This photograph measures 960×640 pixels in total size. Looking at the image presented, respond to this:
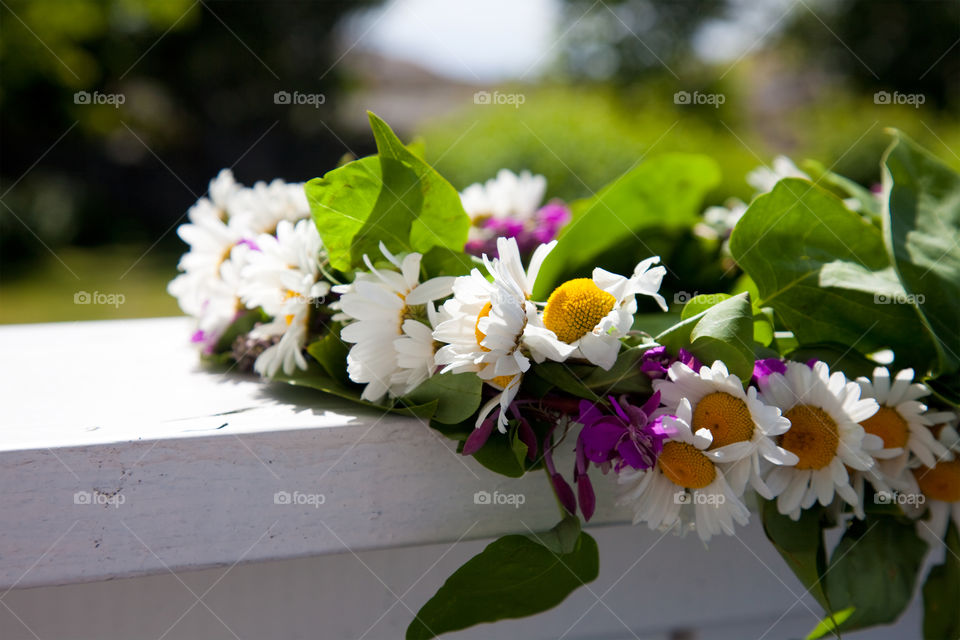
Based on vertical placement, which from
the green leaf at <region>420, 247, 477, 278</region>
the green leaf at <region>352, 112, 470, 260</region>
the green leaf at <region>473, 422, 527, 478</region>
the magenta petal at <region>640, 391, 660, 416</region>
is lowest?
the green leaf at <region>473, 422, 527, 478</region>

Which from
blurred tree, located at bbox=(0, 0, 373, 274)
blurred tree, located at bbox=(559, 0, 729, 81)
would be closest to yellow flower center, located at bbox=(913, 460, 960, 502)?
blurred tree, located at bbox=(0, 0, 373, 274)

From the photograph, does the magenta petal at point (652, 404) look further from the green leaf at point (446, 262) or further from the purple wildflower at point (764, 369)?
the green leaf at point (446, 262)

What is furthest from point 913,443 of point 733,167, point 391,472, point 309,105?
point 309,105

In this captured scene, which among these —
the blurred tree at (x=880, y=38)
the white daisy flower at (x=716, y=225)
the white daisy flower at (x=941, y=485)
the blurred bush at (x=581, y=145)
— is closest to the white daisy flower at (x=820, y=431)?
the white daisy flower at (x=941, y=485)

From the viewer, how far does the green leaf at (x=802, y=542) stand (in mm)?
619

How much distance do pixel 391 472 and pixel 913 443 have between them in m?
0.42

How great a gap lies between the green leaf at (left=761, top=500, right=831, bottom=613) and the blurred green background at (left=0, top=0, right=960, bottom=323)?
7.93 feet

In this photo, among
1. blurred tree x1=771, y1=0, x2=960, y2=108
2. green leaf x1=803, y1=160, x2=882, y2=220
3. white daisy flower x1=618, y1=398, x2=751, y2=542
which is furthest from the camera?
blurred tree x1=771, y1=0, x2=960, y2=108

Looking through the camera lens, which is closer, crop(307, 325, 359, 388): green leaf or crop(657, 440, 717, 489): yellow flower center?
crop(657, 440, 717, 489): yellow flower center

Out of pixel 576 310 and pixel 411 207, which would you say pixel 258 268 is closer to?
pixel 411 207

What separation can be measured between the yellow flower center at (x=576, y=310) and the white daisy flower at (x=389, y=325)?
89mm

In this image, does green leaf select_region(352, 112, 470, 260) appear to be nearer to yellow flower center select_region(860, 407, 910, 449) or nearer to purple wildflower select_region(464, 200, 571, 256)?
purple wildflower select_region(464, 200, 571, 256)

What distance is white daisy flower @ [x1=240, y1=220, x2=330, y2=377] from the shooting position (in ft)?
2.20

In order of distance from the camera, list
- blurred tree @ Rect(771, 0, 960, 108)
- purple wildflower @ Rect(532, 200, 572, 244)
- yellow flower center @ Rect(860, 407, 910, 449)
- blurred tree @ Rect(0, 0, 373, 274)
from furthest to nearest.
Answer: blurred tree @ Rect(771, 0, 960, 108) → blurred tree @ Rect(0, 0, 373, 274) → purple wildflower @ Rect(532, 200, 572, 244) → yellow flower center @ Rect(860, 407, 910, 449)
